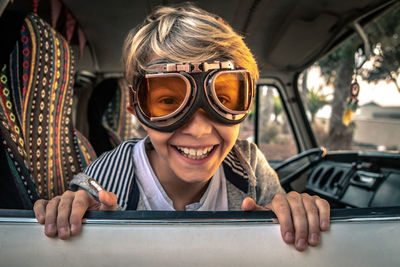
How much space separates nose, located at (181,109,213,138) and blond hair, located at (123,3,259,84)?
0.21 metres

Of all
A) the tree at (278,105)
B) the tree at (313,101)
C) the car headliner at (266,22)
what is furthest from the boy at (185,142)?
the tree at (313,101)

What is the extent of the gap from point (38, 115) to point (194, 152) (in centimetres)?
77

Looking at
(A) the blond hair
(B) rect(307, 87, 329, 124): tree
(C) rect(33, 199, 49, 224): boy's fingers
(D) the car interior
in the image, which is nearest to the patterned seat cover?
(D) the car interior

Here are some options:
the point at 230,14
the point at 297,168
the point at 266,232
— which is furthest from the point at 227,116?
the point at 297,168

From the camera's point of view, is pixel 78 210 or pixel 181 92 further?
pixel 181 92

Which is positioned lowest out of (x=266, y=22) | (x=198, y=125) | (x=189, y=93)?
(x=198, y=125)

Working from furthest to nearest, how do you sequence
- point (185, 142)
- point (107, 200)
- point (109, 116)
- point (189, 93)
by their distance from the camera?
point (109, 116) < point (185, 142) < point (189, 93) < point (107, 200)

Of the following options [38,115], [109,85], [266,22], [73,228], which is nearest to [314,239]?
[73,228]

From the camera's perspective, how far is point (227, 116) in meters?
1.22

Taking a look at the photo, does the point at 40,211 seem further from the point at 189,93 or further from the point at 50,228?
the point at 189,93

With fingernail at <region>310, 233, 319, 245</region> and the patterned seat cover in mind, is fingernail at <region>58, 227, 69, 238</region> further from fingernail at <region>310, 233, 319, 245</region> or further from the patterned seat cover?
fingernail at <region>310, 233, 319, 245</region>

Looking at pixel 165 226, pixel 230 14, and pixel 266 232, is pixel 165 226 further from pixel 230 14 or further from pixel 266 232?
pixel 230 14

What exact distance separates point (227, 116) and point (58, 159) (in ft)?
3.05

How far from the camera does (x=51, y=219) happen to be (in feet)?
3.06
